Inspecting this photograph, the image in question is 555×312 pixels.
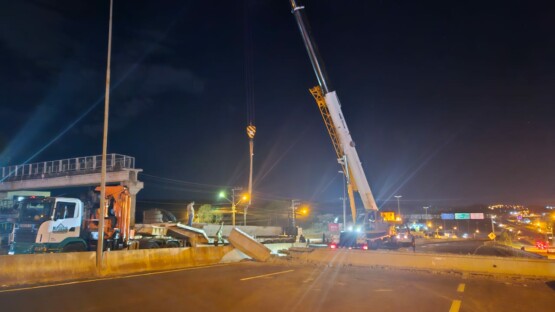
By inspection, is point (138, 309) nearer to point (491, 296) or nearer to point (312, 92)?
point (491, 296)

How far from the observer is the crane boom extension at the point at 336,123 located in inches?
1073

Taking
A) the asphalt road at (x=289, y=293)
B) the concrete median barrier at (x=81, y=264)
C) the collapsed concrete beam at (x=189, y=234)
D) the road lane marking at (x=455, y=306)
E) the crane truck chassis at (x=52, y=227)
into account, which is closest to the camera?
the road lane marking at (x=455, y=306)

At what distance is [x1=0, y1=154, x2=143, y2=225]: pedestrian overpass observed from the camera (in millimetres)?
32188

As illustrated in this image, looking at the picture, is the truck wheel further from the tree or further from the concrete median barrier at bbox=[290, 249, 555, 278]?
the tree

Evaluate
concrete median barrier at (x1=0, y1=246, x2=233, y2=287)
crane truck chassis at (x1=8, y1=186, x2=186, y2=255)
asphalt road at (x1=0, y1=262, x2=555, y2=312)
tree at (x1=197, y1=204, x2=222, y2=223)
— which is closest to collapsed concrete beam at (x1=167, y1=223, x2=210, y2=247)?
concrete median barrier at (x1=0, y1=246, x2=233, y2=287)

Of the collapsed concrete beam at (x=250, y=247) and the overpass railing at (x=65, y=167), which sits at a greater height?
the overpass railing at (x=65, y=167)

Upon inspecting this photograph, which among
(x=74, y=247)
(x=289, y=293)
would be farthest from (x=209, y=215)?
(x=289, y=293)

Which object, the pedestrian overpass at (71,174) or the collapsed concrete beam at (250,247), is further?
the pedestrian overpass at (71,174)

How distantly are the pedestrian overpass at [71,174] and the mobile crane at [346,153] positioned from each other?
1427cm

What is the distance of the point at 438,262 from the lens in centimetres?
1734

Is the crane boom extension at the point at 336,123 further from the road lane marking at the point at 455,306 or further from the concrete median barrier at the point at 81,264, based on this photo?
the road lane marking at the point at 455,306

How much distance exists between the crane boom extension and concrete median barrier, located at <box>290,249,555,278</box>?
29.8ft

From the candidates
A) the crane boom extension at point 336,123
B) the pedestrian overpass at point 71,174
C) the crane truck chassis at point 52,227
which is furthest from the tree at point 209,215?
the crane truck chassis at point 52,227

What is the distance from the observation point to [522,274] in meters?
15.6
